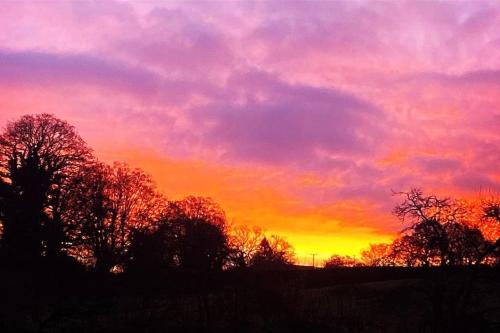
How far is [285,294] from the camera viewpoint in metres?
35.0

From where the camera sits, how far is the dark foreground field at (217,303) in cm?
1997

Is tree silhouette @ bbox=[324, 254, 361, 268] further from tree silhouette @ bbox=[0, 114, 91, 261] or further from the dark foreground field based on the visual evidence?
tree silhouette @ bbox=[0, 114, 91, 261]

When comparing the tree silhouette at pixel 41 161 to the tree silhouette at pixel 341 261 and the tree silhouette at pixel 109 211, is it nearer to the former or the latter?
the tree silhouette at pixel 109 211

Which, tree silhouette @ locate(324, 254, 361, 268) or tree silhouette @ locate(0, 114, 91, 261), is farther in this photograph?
tree silhouette @ locate(324, 254, 361, 268)

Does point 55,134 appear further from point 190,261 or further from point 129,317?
point 129,317

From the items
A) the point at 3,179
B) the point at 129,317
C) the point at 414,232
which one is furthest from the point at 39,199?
the point at 414,232

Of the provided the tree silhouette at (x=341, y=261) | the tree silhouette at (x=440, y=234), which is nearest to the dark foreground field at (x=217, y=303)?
the tree silhouette at (x=440, y=234)

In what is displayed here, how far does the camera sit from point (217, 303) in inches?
1378

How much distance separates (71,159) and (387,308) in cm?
2980

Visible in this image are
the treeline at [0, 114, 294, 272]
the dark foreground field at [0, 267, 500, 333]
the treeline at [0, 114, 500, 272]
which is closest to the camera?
the dark foreground field at [0, 267, 500, 333]

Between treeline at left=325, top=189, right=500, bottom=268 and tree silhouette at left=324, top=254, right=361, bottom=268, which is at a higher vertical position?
tree silhouette at left=324, top=254, right=361, bottom=268

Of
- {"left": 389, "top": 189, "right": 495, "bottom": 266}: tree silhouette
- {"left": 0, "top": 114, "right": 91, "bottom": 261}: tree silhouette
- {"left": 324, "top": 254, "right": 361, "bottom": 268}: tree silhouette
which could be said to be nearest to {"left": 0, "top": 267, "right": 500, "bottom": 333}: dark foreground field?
{"left": 389, "top": 189, "right": 495, "bottom": 266}: tree silhouette

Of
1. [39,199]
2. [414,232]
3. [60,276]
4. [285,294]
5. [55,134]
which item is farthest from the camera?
[55,134]

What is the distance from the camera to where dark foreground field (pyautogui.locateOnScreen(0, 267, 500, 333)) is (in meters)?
20.0
